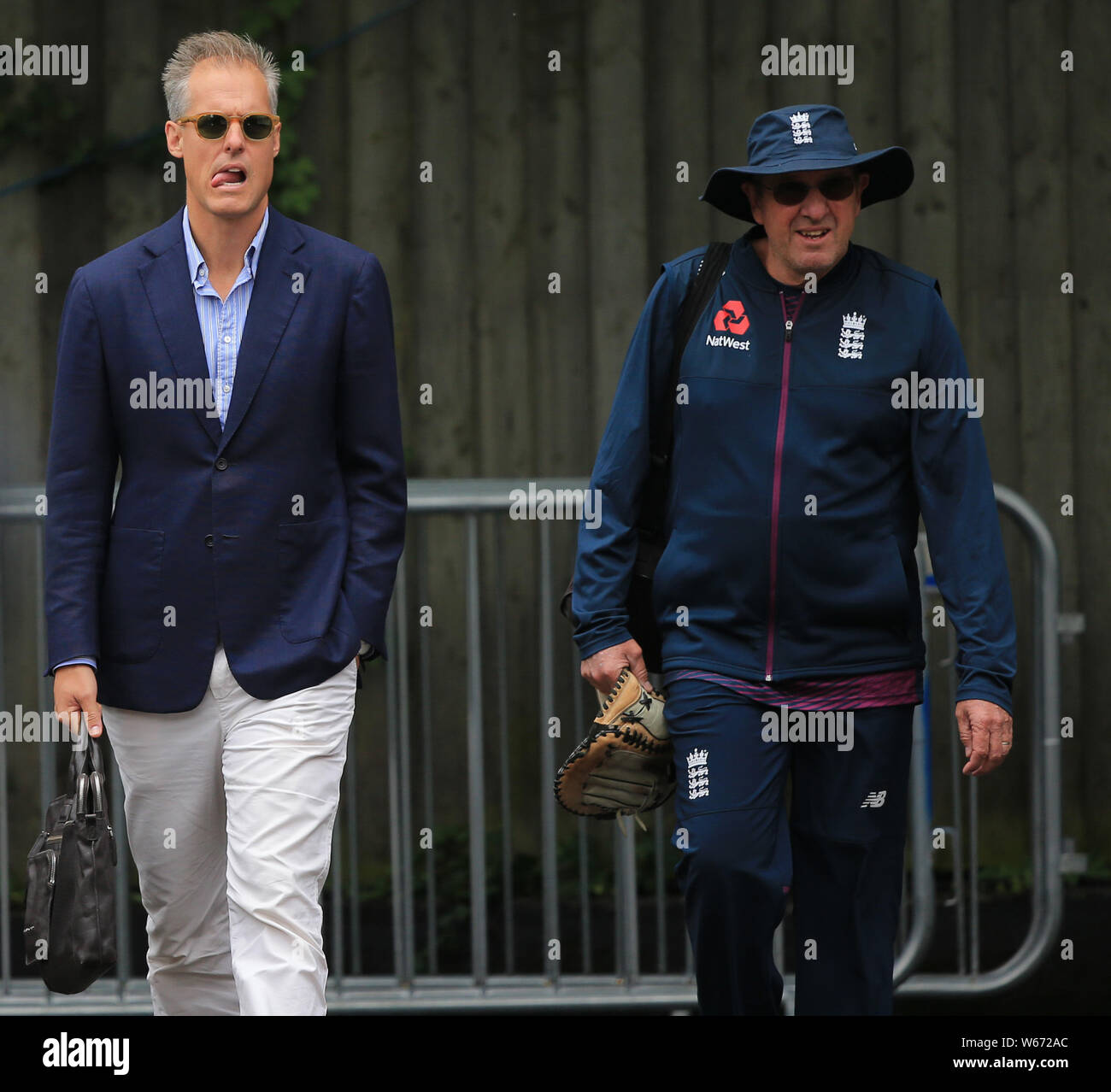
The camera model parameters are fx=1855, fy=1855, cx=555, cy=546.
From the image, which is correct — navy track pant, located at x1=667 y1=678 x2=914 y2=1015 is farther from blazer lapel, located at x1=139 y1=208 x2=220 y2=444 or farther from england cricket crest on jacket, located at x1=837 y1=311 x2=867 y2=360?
blazer lapel, located at x1=139 y1=208 x2=220 y2=444

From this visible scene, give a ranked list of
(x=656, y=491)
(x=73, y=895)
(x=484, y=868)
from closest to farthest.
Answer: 1. (x=73, y=895)
2. (x=656, y=491)
3. (x=484, y=868)

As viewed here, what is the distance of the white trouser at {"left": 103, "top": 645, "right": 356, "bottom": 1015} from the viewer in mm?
3652

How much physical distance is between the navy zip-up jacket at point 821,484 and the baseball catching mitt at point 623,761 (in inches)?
5.3

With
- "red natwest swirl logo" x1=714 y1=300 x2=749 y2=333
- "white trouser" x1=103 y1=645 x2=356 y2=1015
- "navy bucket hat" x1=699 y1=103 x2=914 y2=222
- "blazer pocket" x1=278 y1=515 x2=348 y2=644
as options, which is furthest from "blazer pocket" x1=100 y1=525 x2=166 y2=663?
"navy bucket hat" x1=699 y1=103 x2=914 y2=222

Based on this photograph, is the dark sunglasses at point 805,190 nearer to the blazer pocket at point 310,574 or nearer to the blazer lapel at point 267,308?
the blazer lapel at point 267,308

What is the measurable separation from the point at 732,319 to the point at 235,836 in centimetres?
148

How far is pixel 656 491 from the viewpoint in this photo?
159 inches

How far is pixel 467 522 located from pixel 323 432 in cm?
132

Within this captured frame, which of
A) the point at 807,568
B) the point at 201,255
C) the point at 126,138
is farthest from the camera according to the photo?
the point at 126,138

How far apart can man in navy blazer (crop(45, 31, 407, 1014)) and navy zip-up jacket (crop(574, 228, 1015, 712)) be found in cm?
60

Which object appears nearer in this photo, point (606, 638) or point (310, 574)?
point (310, 574)

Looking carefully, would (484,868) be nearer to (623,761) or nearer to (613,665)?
(623,761)

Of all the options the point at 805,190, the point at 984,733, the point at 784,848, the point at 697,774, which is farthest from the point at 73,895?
the point at 805,190

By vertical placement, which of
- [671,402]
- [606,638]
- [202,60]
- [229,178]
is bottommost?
[606,638]
